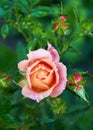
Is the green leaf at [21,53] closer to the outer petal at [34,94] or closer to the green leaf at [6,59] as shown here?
the outer petal at [34,94]

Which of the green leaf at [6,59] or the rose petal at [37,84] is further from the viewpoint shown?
the green leaf at [6,59]

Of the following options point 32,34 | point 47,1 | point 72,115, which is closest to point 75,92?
point 32,34

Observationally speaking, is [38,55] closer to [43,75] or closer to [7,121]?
[43,75]

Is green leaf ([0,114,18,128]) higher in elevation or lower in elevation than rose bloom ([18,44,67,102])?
lower

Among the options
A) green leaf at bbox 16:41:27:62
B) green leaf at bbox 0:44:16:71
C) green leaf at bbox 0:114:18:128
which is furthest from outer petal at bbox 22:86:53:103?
green leaf at bbox 0:44:16:71

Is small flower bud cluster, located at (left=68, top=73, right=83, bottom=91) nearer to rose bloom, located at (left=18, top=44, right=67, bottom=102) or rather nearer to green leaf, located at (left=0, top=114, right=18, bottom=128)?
rose bloom, located at (left=18, top=44, right=67, bottom=102)

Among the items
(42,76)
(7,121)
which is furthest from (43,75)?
(7,121)

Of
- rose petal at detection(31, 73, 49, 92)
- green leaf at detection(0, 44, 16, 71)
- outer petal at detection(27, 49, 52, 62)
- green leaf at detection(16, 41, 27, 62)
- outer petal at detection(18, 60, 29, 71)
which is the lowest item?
green leaf at detection(0, 44, 16, 71)

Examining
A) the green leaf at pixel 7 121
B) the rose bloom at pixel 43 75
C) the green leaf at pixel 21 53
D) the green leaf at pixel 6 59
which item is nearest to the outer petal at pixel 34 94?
→ the rose bloom at pixel 43 75
